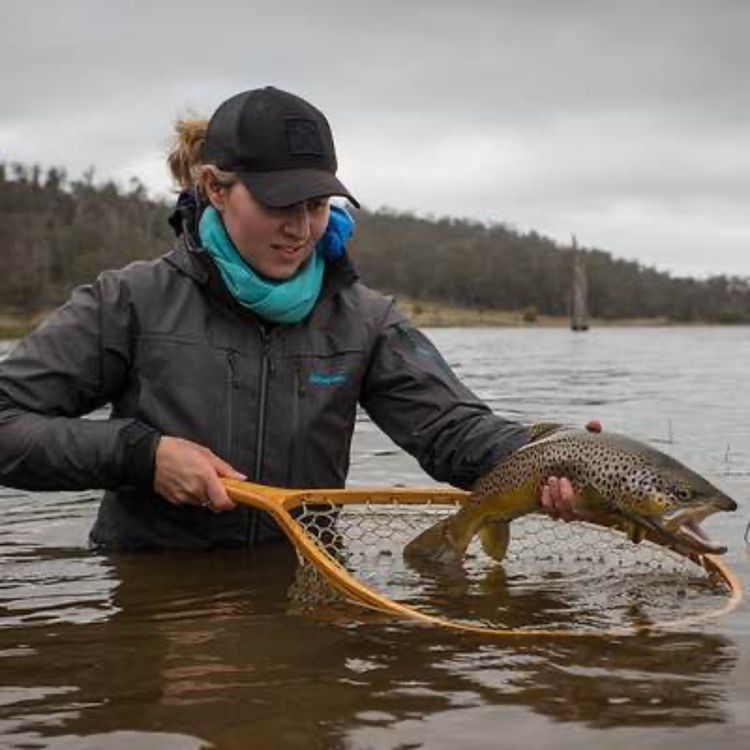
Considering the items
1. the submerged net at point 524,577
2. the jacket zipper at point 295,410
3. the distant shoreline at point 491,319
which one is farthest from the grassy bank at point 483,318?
the jacket zipper at point 295,410

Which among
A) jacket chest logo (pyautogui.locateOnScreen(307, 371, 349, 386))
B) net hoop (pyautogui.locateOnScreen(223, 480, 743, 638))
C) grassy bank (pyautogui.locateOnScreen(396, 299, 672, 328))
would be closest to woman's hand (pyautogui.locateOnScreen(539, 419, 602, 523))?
net hoop (pyautogui.locateOnScreen(223, 480, 743, 638))

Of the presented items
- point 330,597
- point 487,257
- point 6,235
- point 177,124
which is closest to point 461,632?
point 330,597

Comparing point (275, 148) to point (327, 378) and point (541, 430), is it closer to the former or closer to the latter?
point (327, 378)

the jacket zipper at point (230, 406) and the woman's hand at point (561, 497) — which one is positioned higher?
the jacket zipper at point (230, 406)

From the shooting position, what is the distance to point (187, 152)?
517cm

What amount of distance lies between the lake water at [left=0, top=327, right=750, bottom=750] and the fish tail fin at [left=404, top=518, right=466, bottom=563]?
53 cm

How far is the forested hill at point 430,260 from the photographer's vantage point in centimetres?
8906

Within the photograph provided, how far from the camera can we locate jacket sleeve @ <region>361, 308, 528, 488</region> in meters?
4.99

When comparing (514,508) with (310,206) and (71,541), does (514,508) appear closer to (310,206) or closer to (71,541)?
(310,206)

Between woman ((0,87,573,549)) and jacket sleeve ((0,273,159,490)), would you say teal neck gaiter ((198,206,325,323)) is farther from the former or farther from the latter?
jacket sleeve ((0,273,159,490))

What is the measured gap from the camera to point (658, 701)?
3.32 m

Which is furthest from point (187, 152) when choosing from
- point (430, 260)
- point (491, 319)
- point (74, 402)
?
point (430, 260)

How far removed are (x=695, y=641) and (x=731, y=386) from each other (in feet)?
60.3

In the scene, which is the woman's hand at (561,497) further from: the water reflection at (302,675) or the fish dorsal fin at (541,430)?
the water reflection at (302,675)
